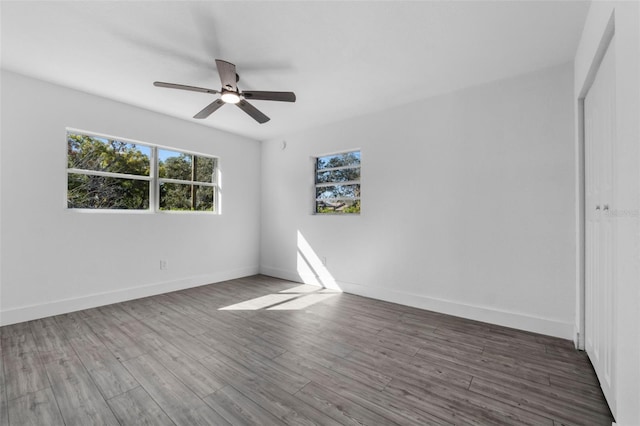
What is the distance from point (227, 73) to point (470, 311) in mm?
3521

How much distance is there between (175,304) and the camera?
353cm

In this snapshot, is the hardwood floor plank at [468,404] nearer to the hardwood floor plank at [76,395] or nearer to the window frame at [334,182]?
the hardwood floor plank at [76,395]

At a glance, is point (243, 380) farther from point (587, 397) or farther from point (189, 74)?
point (189, 74)

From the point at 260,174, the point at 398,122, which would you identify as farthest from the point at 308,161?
the point at 398,122

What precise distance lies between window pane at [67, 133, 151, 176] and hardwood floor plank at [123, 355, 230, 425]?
8.70 feet

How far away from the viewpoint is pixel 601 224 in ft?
6.01

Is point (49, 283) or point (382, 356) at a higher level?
point (49, 283)

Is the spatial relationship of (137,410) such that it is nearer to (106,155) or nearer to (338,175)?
(106,155)

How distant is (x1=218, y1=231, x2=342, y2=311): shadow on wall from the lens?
3500 millimetres

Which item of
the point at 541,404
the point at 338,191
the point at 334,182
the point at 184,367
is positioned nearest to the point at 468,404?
the point at 541,404

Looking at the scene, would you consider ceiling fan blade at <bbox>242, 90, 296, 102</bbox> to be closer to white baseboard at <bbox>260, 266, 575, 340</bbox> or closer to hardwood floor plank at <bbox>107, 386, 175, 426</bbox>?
hardwood floor plank at <bbox>107, 386, 175, 426</bbox>

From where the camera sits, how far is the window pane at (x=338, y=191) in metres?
4.27

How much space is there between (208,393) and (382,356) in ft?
4.42

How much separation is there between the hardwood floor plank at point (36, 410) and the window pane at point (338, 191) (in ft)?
12.2
